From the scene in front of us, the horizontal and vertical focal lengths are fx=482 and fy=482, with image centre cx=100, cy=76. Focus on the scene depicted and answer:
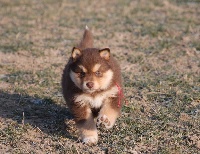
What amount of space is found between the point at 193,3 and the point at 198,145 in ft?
32.2

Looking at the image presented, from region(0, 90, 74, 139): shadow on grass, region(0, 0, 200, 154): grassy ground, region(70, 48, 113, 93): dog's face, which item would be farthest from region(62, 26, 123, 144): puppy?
region(0, 90, 74, 139): shadow on grass

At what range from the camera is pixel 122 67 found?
8586 millimetres

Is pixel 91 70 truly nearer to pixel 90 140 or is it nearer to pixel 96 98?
pixel 96 98

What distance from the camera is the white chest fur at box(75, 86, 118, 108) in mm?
5481

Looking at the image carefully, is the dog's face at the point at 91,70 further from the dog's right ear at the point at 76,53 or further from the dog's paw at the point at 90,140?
the dog's paw at the point at 90,140

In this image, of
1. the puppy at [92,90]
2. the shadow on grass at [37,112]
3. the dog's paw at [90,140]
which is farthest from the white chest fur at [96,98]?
the shadow on grass at [37,112]

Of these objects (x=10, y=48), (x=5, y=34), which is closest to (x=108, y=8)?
(x=5, y=34)

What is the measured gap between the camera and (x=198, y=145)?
5430 mm

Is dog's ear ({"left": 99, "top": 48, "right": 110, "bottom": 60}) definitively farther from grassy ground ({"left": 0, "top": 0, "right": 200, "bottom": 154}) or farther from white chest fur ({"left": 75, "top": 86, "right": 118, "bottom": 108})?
grassy ground ({"left": 0, "top": 0, "right": 200, "bottom": 154})

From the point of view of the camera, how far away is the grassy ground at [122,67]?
5598 millimetres

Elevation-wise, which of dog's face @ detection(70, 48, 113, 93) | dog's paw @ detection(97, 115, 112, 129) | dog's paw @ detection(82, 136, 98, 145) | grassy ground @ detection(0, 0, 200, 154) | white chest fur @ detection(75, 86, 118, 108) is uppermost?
dog's face @ detection(70, 48, 113, 93)

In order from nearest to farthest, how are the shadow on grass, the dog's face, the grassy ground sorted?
the dog's face → the grassy ground → the shadow on grass

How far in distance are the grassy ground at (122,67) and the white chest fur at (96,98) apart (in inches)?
17.6

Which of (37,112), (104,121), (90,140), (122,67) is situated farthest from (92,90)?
(122,67)
